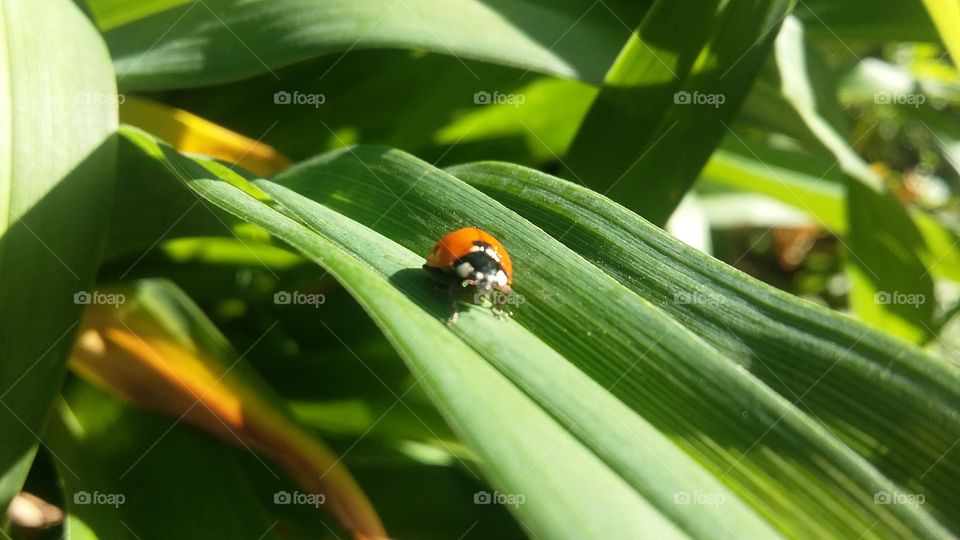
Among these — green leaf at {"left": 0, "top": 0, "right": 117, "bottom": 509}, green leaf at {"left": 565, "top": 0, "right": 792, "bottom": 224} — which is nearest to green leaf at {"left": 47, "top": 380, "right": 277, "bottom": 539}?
green leaf at {"left": 0, "top": 0, "right": 117, "bottom": 509}

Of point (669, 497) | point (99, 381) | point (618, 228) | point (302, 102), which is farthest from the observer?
point (302, 102)

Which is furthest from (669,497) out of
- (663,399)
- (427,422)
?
(427,422)

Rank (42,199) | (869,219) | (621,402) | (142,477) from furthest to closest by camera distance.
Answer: (869,219), (142,477), (42,199), (621,402)

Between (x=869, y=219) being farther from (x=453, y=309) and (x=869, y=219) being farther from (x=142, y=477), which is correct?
(x=142, y=477)

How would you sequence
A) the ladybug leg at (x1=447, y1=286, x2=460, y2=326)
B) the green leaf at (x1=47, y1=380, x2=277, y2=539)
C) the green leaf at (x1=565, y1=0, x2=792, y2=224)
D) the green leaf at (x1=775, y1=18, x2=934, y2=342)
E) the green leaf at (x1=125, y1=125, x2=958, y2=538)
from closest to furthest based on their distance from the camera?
the green leaf at (x1=125, y1=125, x2=958, y2=538)
the ladybug leg at (x1=447, y1=286, x2=460, y2=326)
the green leaf at (x1=47, y1=380, x2=277, y2=539)
the green leaf at (x1=565, y1=0, x2=792, y2=224)
the green leaf at (x1=775, y1=18, x2=934, y2=342)

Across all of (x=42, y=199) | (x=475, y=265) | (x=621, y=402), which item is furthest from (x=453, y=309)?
(x=42, y=199)

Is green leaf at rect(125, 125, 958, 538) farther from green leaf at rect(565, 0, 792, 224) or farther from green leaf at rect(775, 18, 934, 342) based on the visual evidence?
green leaf at rect(775, 18, 934, 342)

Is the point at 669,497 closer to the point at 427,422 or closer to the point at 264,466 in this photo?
the point at 427,422
